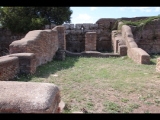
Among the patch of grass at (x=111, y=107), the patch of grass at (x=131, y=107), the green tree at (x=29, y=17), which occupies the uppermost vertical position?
the green tree at (x=29, y=17)

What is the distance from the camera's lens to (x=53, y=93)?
3225 mm

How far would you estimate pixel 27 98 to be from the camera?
2.96m

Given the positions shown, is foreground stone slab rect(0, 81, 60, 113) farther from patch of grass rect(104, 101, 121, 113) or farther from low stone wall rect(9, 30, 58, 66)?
low stone wall rect(9, 30, 58, 66)

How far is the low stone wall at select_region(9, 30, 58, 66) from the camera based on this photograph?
302 inches

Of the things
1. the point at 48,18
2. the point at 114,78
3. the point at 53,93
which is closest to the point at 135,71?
the point at 114,78

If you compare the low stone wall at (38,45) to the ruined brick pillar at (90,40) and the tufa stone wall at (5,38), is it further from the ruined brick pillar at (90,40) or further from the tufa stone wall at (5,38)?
the tufa stone wall at (5,38)

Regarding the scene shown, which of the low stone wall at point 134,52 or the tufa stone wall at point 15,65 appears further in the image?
the low stone wall at point 134,52

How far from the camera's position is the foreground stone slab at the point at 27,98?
9.23 feet

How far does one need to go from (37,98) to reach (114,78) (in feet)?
14.3

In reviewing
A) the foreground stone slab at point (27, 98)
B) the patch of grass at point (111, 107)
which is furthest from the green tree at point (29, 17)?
the foreground stone slab at point (27, 98)

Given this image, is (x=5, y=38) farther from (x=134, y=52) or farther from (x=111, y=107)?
(x=111, y=107)

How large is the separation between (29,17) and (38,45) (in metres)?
8.35

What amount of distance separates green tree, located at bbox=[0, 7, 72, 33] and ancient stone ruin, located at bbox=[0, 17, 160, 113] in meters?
1.18

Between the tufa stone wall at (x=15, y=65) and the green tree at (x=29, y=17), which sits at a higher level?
the green tree at (x=29, y=17)
